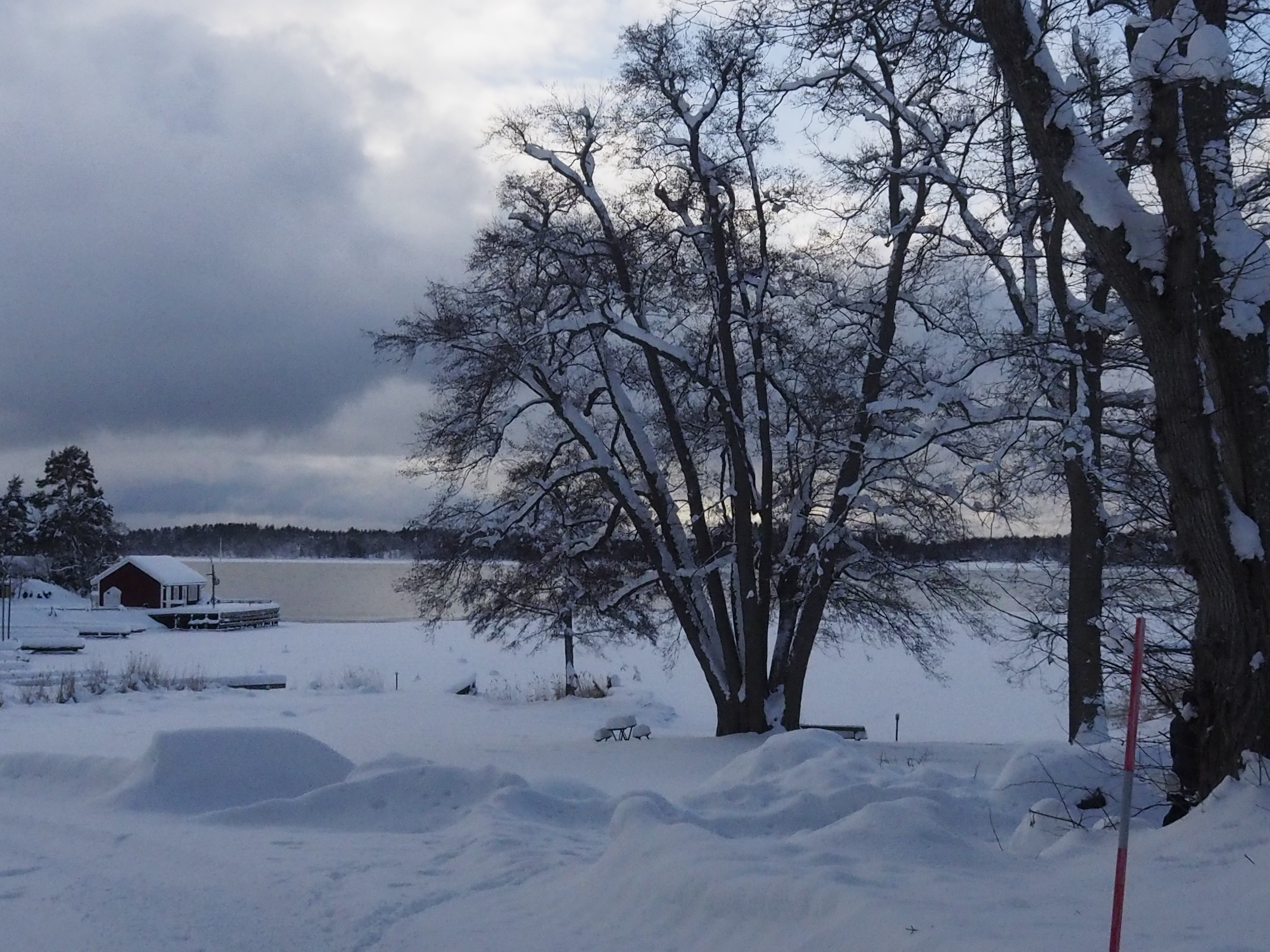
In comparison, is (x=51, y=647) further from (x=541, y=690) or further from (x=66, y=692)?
(x=66, y=692)

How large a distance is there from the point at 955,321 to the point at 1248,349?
6826 millimetres

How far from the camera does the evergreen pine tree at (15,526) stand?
69.2m

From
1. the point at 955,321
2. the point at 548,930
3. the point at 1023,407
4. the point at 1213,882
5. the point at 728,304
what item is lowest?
the point at 548,930

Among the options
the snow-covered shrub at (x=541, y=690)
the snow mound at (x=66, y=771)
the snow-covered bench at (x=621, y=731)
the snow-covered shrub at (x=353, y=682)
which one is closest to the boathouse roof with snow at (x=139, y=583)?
the snow-covered shrub at (x=353, y=682)

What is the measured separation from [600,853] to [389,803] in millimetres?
2231

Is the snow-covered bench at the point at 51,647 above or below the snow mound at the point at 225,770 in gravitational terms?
below

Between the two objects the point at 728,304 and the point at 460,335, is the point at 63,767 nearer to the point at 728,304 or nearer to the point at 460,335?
the point at 460,335

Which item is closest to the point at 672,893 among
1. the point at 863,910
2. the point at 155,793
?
the point at 863,910

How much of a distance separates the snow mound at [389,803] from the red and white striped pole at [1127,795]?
5.31m

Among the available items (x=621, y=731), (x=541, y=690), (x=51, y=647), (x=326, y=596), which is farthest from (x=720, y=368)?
(x=326, y=596)

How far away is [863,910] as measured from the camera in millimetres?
4910

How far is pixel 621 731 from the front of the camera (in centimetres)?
1895

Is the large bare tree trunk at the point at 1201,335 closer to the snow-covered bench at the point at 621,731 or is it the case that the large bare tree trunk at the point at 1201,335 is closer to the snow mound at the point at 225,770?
the snow mound at the point at 225,770

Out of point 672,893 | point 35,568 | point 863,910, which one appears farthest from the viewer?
point 35,568
